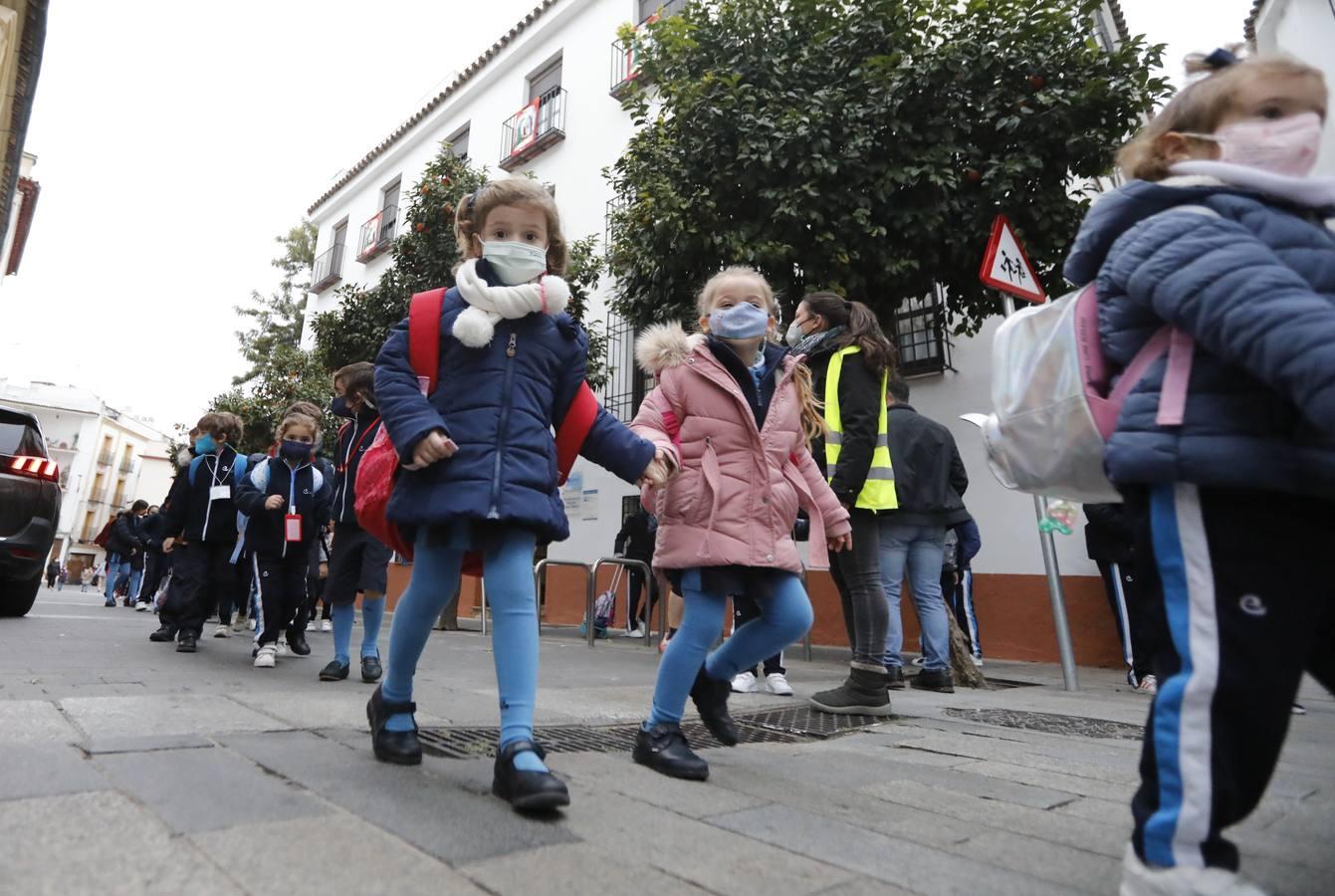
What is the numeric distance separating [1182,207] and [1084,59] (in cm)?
720

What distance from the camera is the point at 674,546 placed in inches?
102

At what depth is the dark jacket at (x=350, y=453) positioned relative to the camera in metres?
4.48

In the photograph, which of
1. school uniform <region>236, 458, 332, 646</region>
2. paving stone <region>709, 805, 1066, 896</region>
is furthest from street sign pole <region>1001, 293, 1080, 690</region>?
school uniform <region>236, 458, 332, 646</region>

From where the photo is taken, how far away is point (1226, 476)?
124cm

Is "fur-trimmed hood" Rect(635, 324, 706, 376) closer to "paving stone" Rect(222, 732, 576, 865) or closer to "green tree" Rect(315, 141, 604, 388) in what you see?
"paving stone" Rect(222, 732, 576, 865)

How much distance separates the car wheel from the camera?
284 inches

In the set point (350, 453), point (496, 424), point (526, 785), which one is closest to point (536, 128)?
point (350, 453)

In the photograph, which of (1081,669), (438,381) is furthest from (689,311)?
(438,381)

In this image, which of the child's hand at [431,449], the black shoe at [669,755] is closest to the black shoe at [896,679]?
the black shoe at [669,755]

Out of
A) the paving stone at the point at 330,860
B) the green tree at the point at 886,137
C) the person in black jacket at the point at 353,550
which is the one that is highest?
the green tree at the point at 886,137

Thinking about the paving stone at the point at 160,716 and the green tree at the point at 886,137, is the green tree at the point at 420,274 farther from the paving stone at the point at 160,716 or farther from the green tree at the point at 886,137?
the paving stone at the point at 160,716

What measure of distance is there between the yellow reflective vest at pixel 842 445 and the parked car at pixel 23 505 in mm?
6623

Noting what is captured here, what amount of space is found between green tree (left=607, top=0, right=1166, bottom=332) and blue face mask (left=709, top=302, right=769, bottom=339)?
15.4 feet

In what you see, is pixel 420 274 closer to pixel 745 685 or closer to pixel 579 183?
pixel 579 183
